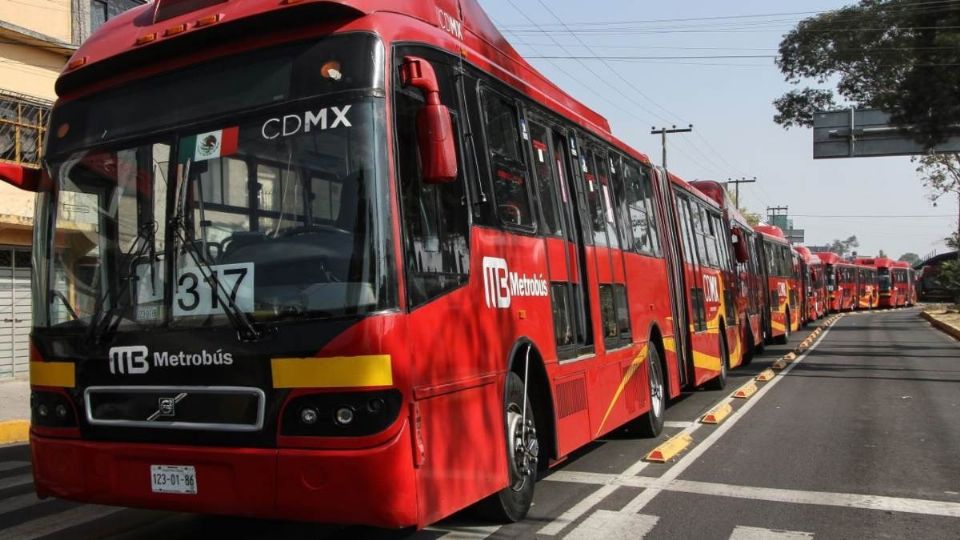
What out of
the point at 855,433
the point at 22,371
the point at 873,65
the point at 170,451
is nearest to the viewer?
the point at 170,451

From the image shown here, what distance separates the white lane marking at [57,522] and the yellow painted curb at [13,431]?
15.2 ft

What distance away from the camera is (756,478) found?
7.14 meters

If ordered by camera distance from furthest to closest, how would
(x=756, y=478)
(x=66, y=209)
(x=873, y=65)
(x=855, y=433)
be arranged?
(x=873, y=65), (x=855, y=433), (x=756, y=478), (x=66, y=209)

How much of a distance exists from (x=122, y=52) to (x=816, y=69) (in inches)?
898

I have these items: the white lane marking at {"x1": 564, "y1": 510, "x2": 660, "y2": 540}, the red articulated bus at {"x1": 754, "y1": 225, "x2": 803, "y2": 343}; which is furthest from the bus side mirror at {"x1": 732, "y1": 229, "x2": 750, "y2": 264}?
the white lane marking at {"x1": 564, "y1": 510, "x2": 660, "y2": 540}

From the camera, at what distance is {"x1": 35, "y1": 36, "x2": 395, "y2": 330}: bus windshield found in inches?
165

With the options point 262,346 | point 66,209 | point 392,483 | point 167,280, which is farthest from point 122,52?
point 392,483

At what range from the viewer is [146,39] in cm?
478

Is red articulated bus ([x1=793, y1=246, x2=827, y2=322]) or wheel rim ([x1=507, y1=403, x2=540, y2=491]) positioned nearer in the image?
wheel rim ([x1=507, y1=403, x2=540, y2=491])

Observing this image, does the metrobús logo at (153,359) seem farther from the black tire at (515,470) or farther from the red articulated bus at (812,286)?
the red articulated bus at (812,286)

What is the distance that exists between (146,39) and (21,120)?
12686mm

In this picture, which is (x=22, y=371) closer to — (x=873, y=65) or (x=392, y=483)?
(x=392, y=483)

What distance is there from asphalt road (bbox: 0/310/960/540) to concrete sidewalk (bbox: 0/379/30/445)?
0.64 m

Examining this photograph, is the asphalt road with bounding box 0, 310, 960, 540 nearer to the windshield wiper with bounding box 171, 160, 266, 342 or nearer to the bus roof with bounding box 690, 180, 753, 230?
the windshield wiper with bounding box 171, 160, 266, 342
